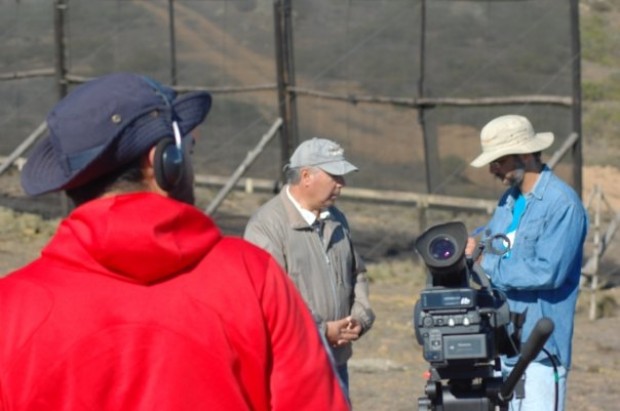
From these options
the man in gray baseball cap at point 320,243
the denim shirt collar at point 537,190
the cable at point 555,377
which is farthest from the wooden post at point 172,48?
the cable at point 555,377

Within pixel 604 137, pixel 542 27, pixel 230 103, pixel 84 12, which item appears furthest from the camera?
pixel 604 137

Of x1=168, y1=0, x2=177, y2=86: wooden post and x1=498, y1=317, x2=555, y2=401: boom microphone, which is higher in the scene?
x1=498, y1=317, x2=555, y2=401: boom microphone

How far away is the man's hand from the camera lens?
4.08 feet

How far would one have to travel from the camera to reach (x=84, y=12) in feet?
48.0

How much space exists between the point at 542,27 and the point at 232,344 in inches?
373

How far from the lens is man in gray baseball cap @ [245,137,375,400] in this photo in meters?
5.64

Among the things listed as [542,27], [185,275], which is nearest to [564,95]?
[542,27]

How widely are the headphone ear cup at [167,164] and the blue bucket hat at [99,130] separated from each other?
3cm

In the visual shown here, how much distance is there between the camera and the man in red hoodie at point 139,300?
2.26 m

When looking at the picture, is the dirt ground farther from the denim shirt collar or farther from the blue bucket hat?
the blue bucket hat

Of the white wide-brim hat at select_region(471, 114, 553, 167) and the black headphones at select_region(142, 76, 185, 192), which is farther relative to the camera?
the white wide-brim hat at select_region(471, 114, 553, 167)

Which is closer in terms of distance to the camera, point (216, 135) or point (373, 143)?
point (373, 143)

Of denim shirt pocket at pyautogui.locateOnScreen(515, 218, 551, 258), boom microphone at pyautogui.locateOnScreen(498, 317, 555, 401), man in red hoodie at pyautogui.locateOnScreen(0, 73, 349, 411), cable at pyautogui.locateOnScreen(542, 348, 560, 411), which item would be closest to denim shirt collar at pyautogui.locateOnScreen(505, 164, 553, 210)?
denim shirt pocket at pyautogui.locateOnScreen(515, 218, 551, 258)

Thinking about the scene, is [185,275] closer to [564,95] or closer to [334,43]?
[564,95]
